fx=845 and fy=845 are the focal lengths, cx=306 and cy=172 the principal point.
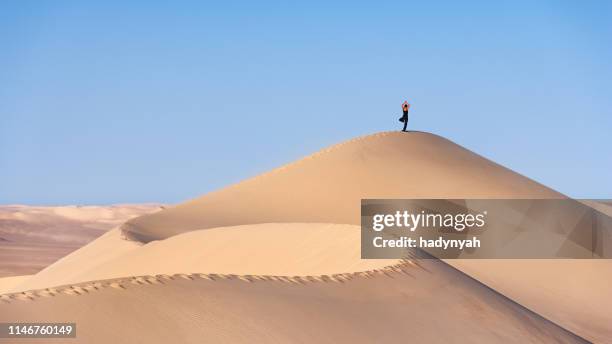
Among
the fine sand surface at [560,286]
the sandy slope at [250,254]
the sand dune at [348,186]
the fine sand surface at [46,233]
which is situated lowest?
the fine sand surface at [46,233]

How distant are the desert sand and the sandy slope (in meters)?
0.04

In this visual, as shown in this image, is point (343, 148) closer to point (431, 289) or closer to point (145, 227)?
point (145, 227)

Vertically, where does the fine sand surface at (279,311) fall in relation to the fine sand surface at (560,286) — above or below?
above

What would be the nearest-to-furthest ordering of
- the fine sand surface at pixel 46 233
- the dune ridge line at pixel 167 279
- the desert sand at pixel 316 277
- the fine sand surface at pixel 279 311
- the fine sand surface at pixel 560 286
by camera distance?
1. the fine sand surface at pixel 279 311
2. the desert sand at pixel 316 277
3. the dune ridge line at pixel 167 279
4. the fine sand surface at pixel 560 286
5. the fine sand surface at pixel 46 233

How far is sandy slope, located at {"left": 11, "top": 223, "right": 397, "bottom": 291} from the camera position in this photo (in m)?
14.3

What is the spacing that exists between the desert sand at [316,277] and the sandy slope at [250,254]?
4 centimetres

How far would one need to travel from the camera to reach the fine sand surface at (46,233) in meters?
33.2

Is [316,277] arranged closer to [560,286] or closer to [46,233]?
[560,286]

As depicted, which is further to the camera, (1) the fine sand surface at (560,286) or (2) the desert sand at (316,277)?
(1) the fine sand surface at (560,286)

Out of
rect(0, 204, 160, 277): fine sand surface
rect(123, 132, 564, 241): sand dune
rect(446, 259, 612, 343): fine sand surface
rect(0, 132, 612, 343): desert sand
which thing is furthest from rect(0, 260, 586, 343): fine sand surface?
rect(0, 204, 160, 277): fine sand surface

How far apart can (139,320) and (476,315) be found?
4.96 m

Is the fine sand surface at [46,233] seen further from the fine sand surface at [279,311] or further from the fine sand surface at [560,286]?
the fine sand surface at [279,311]

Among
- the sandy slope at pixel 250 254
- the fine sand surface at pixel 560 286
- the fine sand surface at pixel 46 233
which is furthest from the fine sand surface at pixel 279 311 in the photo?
the fine sand surface at pixel 46 233

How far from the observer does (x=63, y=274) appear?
21.9m
